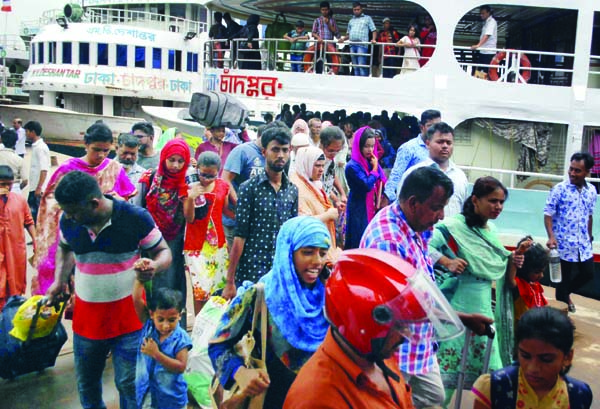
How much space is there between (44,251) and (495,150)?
801 centimetres

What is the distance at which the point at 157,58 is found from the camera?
33031 millimetres

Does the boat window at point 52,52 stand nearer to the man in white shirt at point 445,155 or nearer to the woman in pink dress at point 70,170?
the woman in pink dress at point 70,170

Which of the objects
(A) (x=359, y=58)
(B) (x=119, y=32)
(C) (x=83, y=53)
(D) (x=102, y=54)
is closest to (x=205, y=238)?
(A) (x=359, y=58)

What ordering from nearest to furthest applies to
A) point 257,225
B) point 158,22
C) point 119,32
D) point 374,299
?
1. point 374,299
2. point 257,225
3. point 119,32
4. point 158,22

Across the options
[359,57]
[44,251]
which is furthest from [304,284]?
[359,57]

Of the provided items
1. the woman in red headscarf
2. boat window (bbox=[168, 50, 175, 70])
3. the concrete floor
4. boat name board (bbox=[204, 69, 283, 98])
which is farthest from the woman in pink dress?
boat window (bbox=[168, 50, 175, 70])

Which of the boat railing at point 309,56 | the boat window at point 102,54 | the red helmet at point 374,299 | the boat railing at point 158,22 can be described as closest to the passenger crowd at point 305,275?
the red helmet at point 374,299

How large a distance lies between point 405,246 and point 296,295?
0.68 meters

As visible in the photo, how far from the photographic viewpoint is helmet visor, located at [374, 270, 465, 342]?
1801mm

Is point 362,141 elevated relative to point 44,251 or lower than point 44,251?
elevated

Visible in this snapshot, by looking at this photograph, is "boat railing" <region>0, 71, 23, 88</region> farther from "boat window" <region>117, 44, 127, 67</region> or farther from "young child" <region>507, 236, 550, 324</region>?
"young child" <region>507, 236, 550, 324</region>

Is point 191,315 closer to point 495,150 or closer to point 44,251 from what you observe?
point 44,251

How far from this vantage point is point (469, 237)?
3.70 meters

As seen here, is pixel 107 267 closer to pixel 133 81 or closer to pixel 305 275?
pixel 305 275
